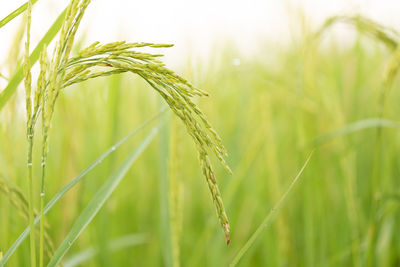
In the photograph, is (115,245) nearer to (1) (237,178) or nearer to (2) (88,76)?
(1) (237,178)

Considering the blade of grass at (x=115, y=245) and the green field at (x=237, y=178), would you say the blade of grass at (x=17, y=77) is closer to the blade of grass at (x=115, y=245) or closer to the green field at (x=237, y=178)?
the green field at (x=237, y=178)

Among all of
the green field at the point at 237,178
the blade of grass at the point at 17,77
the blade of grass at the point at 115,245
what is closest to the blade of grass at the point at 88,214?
the green field at the point at 237,178

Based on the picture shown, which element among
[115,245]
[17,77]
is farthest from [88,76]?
[115,245]

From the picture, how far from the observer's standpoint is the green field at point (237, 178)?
1.36 meters

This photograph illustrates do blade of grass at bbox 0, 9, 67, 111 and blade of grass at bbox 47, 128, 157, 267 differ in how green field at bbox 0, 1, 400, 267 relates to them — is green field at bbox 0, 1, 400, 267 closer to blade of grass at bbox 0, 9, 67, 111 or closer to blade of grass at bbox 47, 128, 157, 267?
blade of grass at bbox 47, 128, 157, 267

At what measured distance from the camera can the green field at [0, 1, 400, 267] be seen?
1356 mm

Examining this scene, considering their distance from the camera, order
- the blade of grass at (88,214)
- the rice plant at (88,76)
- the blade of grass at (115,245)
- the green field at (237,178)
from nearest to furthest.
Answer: the rice plant at (88,76) → the blade of grass at (88,214) → the green field at (237,178) → the blade of grass at (115,245)

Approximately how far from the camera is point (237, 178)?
5.90 feet

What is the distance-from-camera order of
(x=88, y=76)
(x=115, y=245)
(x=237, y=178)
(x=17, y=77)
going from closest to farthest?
(x=88, y=76), (x=17, y=77), (x=115, y=245), (x=237, y=178)

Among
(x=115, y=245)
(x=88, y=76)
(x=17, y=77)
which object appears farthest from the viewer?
(x=115, y=245)

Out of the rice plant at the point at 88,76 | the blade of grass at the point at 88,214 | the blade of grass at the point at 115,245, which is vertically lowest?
the blade of grass at the point at 115,245

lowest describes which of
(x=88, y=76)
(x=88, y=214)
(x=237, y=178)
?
(x=237, y=178)

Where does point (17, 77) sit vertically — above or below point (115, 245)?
above

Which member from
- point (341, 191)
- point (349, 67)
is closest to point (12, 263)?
point (341, 191)
